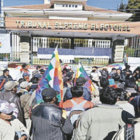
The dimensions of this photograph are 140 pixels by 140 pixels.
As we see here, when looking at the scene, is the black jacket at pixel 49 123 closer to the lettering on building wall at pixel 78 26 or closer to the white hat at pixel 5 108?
the white hat at pixel 5 108

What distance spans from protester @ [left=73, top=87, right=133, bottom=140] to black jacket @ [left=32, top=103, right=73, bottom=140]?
0.84ft

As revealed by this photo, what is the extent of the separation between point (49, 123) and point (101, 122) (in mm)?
666

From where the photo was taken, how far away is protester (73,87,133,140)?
2.39m

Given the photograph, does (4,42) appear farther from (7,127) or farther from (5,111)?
(7,127)

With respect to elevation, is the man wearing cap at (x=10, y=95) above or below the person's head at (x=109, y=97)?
below

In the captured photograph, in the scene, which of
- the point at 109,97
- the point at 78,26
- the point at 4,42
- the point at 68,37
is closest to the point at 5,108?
the point at 109,97

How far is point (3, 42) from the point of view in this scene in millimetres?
13336

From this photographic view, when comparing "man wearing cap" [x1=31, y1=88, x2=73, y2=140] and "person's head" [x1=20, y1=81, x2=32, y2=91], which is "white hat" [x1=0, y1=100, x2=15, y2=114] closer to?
"man wearing cap" [x1=31, y1=88, x2=73, y2=140]

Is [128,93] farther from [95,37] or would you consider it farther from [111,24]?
[95,37]

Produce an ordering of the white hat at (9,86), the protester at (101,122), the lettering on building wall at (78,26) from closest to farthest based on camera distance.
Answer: the protester at (101,122)
the white hat at (9,86)
the lettering on building wall at (78,26)

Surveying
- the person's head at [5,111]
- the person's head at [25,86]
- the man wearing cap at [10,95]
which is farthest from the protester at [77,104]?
the person's head at [25,86]

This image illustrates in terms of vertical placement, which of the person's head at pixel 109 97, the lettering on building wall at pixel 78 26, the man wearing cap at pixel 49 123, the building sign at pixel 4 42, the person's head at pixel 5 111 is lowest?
the man wearing cap at pixel 49 123

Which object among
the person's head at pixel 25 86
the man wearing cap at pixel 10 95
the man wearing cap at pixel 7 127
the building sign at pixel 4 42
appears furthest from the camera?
the building sign at pixel 4 42

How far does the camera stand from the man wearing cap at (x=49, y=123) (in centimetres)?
251
